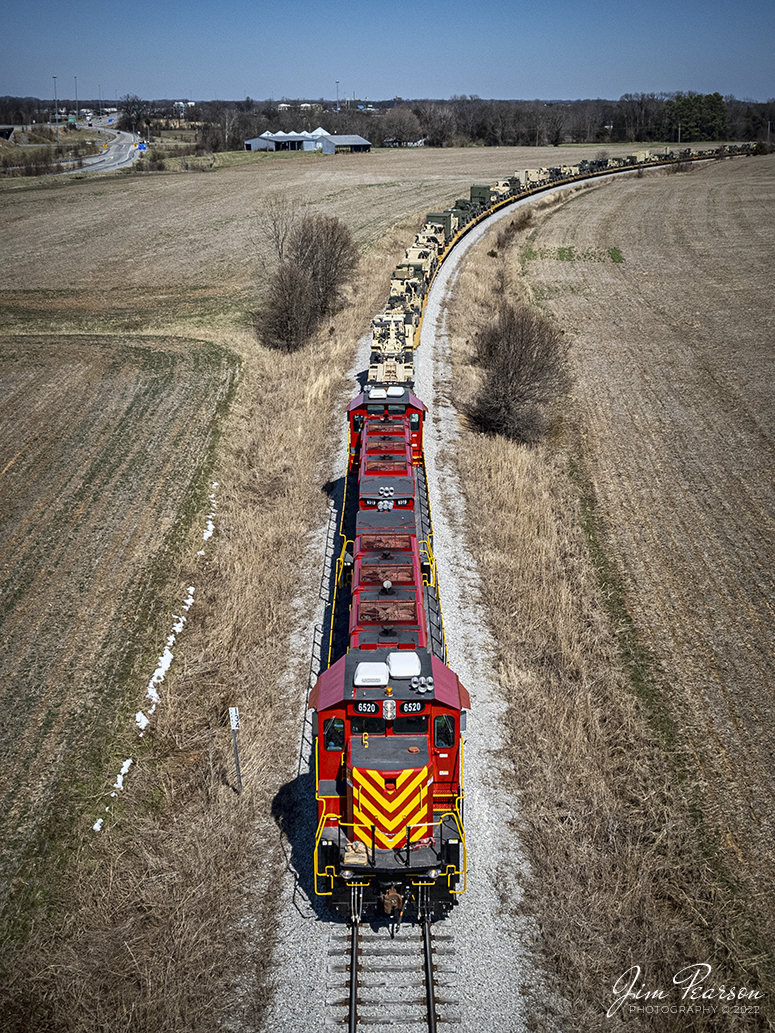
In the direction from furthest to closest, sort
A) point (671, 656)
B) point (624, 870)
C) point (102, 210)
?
point (102, 210), point (671, 656), point (624, 870)

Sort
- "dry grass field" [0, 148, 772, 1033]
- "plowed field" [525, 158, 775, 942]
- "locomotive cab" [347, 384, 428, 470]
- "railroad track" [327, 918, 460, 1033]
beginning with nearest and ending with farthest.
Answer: "railroad track" [327, 918, 460, 1033]
"dry grass field" [0, 148, 772, 1033]
"plowed field" [525, 158, 775, 942]
"locomotive cab" [347, 384, 428, 470]

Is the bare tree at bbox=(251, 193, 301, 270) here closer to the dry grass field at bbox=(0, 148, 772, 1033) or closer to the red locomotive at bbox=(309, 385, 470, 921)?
the dry grass field at bbox=(0, 148, 772, 1033)

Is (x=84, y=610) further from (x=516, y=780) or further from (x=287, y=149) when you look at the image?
(x=287, y=149)

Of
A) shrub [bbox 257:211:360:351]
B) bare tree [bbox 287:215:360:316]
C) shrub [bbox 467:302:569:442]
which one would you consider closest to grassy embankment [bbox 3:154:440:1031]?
shrub [bbox 467:302:569:442]

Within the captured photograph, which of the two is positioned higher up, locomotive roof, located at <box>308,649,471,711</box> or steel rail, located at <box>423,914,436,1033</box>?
locomotive roof, located at <box>308,649,471,711</box>

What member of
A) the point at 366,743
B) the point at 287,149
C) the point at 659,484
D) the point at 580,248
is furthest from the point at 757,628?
the point at 287,149

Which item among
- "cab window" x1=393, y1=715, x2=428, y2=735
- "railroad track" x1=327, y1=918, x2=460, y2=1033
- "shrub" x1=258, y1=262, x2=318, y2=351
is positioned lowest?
"railroad track" x1=327, y1=918, x2=460, y2=1033

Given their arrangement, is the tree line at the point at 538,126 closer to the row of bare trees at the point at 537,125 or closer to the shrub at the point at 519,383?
the row of bare trees at the point at 537,125
